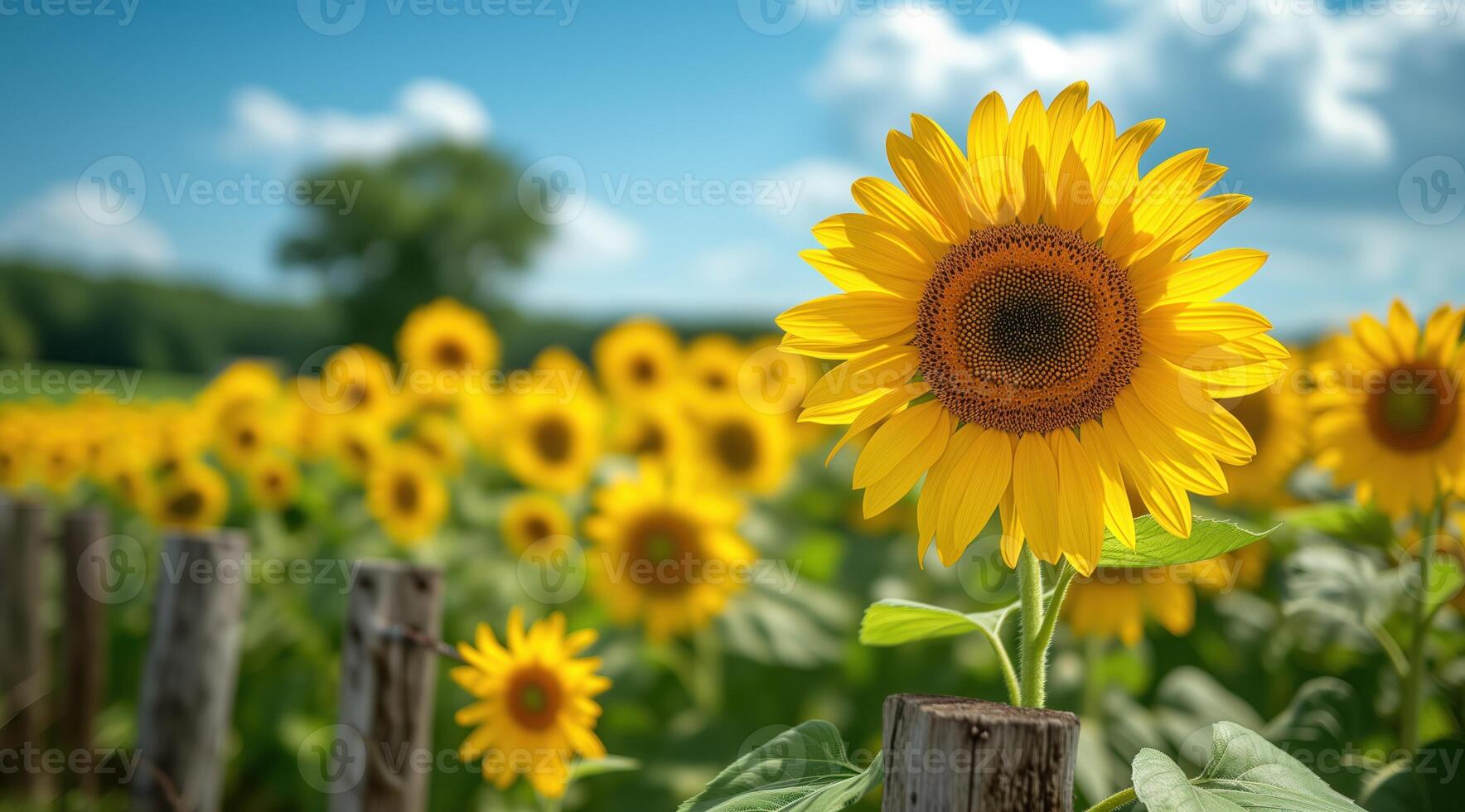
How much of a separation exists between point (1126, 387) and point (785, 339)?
50cm

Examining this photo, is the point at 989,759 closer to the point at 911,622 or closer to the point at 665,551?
the point at 911,622

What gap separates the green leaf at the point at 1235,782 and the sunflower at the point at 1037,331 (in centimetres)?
29

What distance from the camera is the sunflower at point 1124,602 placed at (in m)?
3.44

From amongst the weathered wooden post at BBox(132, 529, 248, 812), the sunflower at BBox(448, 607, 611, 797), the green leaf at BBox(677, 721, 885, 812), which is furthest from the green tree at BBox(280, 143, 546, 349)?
the green leaf at BBox(677, 721, 885, 812)

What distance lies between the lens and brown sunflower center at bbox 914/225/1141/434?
146 centimetres

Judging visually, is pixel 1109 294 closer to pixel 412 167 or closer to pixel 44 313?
pixel 44 313

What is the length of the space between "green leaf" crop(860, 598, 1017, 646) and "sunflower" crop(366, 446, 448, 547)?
3819 mm

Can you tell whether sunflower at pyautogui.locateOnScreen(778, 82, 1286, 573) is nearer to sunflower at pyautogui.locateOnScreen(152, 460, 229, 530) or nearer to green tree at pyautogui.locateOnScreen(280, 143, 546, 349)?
sunflower at pyautogui.locateOnScreen(152, 460, 229, 530)

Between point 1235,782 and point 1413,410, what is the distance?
6.00 feet

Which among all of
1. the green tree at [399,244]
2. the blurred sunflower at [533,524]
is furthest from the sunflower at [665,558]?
the green tree at [399,244]

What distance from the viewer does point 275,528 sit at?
580 centimetres

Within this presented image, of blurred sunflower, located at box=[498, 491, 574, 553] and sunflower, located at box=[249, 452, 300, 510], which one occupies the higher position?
sunflower, located at box=[249, 452, 300, 510]

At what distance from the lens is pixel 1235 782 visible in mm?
1369

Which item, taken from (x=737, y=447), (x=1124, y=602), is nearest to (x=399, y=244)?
(x=737, y=447)
